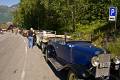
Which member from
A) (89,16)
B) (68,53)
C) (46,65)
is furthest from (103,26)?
(68,53)

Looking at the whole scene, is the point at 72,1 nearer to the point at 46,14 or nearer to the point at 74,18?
the point at 74,18

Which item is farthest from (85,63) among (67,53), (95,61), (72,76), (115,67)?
(67,53)

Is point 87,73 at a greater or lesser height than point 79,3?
lesser

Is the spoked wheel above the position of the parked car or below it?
below

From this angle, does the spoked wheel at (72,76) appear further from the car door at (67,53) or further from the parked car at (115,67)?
the parked car at (115,67)

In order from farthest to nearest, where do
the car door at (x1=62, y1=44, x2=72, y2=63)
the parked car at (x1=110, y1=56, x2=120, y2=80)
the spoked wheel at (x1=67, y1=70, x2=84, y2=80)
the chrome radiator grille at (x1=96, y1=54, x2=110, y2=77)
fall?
the car door at (x1=62, y1=44, x2=72, y2=63) → the spoked wheel at (x1=67, y1=70, x2=84, y2=80) → the parked car at (x1=110, y1=56, x2=120, y2=80) → the chrome radiator grille at (x1=96, y1=54, x2=110, y2=77)

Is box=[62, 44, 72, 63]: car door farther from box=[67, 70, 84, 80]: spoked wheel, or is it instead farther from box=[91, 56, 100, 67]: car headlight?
box=[91, 56, 100, 67]: car headlight

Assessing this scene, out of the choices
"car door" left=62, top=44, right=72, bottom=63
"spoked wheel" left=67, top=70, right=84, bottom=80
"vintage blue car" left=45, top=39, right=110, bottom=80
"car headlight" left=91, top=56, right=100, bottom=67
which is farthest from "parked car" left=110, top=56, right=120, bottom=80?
"car door" left=62, top=44, right=72, bottom=63

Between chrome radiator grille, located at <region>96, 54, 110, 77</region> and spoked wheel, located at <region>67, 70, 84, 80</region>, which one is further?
spoked wheel, located at <region>67, 70, 84, 80</region>

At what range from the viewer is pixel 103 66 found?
1082 cm

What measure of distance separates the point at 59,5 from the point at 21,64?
27.7m

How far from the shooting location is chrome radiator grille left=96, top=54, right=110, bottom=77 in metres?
10.8

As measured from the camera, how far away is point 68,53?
42.3 ft

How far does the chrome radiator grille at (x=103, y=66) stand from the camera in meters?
10.8
